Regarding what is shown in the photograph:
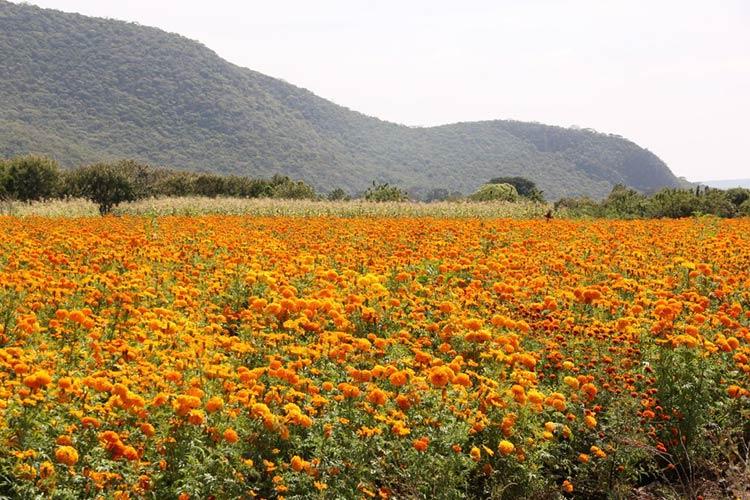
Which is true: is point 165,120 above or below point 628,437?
above

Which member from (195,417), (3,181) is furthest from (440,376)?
(3,181)

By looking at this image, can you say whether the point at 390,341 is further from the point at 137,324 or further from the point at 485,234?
the point at 485,234

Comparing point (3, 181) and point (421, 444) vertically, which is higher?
point (3, 181)

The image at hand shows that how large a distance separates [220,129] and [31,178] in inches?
2727

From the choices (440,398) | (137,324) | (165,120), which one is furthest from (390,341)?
(165,120)

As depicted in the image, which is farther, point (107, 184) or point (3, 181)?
point (3, 181)

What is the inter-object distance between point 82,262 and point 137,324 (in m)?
3.02

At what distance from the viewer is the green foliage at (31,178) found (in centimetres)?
3762

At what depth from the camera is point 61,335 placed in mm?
5609

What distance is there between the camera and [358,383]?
4617 millimetres

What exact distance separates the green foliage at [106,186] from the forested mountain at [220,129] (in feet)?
172

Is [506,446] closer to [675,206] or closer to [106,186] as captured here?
[675,206]

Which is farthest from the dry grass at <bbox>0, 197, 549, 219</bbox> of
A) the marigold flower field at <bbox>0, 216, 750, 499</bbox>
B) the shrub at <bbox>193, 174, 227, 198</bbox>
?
the shrub at <bbox>193, 174, 227, 198</bbox>

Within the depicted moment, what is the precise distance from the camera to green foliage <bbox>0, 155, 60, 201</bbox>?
37.6 meters
